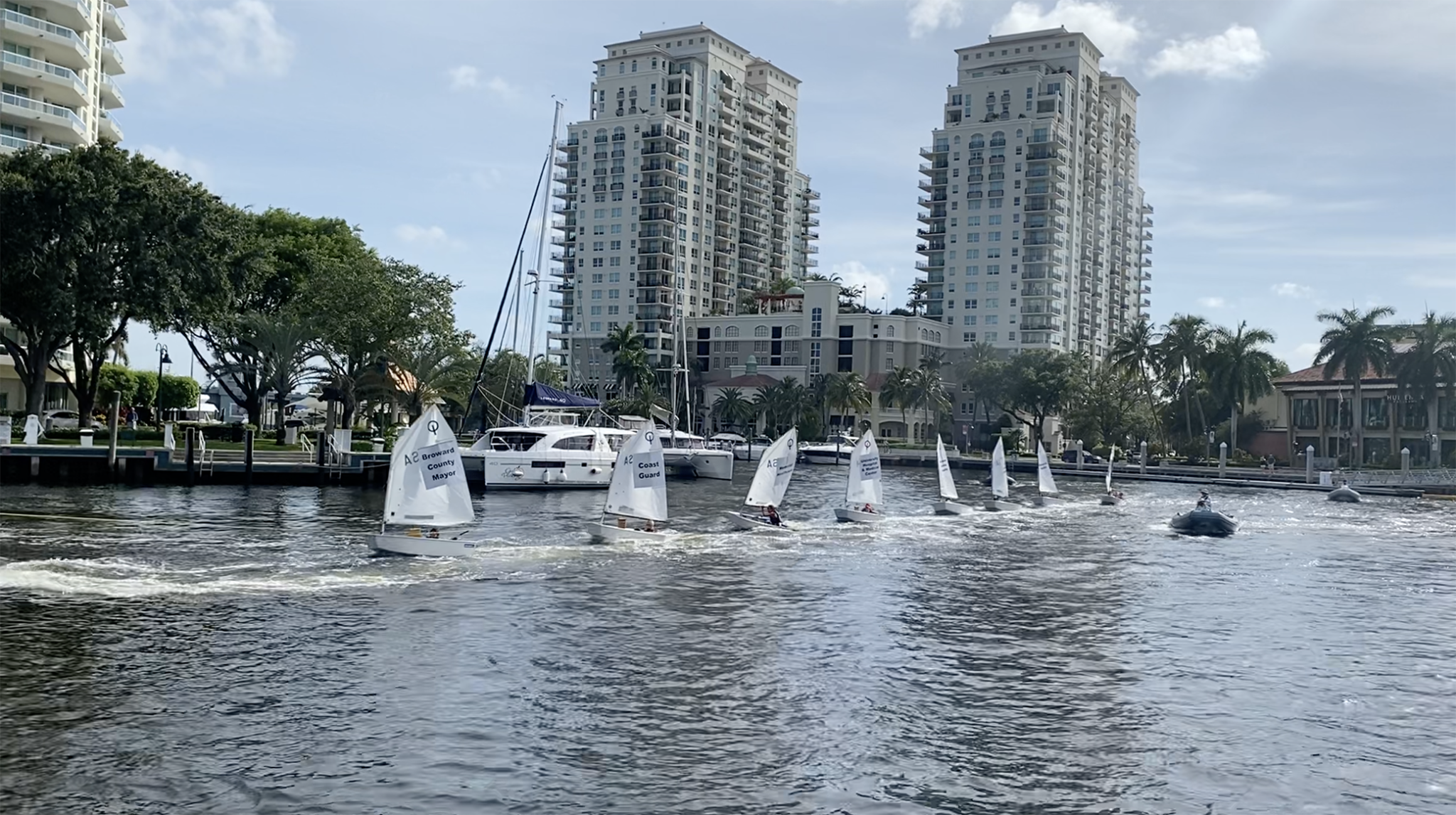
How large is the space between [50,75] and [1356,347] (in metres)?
105

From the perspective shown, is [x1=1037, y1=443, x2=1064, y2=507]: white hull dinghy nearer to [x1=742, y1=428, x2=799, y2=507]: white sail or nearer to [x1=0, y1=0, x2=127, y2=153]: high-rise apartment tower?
[x1=742, y1=428, x2=799, y2=507]: white sail

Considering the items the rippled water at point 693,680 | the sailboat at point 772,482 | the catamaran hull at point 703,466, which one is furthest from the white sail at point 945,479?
the catamaran hull at point 703,466

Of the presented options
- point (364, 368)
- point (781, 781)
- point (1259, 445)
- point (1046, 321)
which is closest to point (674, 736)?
point (781, 781)

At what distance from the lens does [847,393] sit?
160m

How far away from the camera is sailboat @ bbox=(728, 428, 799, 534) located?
153 ft

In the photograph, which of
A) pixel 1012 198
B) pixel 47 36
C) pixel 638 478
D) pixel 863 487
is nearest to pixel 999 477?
pixel 863 487

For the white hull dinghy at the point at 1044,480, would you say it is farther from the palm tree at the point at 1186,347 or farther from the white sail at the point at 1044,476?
the palm tree at the point at 1186,347

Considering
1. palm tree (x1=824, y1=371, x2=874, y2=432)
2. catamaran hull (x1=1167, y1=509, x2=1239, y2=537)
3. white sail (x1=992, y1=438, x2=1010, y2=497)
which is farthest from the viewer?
palm tree (x1=824, y1=371, x2=874, y2=432)

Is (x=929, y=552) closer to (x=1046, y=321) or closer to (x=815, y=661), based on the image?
(x=815, y=661)

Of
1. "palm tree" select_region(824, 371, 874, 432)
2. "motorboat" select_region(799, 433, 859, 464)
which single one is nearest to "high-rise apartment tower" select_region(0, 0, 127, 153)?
"motorboat" select_region(799, 433, 859, 464)

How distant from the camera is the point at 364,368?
3250 inches

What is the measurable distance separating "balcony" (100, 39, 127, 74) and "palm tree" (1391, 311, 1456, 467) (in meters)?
113

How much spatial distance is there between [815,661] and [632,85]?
182 metres

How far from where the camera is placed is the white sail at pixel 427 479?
35.8 metres
